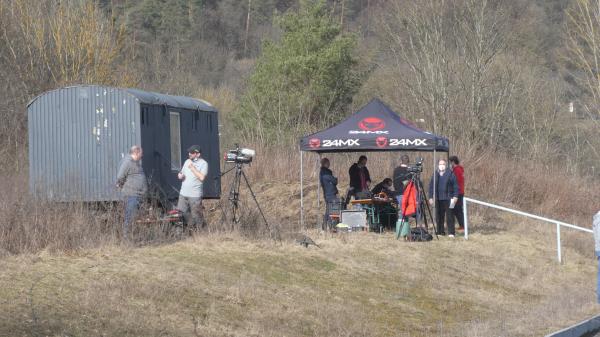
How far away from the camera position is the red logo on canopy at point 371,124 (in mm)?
24094

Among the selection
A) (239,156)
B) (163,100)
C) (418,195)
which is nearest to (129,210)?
(239,156)

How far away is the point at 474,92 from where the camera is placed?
4247 cm

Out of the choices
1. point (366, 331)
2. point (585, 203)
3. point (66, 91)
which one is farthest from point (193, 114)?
point (585, 203)

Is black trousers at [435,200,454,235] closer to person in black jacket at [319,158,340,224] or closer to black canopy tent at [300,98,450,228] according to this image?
black canopy tent at [300,98,450,228]

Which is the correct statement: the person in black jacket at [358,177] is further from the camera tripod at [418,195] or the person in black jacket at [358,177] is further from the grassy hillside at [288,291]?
the grassy hillside at [288,291]

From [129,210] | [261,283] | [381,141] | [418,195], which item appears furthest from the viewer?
[381,141]

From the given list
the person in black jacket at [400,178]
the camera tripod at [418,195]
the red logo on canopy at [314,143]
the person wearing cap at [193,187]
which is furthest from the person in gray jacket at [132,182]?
the person in black jacket at [400,178]

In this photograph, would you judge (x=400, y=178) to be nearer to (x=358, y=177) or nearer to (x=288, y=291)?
(x=358, y=177)

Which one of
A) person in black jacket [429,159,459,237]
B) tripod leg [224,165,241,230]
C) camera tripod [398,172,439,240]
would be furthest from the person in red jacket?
tripod leg [224,165,241,230]

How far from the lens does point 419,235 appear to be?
22953 mm

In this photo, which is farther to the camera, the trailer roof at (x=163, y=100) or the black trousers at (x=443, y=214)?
the black trousers at (x=443, y=214)

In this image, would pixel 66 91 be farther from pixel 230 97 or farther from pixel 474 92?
pixel 230 97

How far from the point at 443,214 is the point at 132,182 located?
355 inches

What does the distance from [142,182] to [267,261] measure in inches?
98.8
